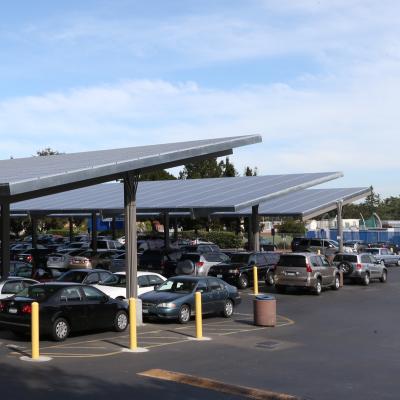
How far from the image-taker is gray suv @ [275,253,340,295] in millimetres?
26906

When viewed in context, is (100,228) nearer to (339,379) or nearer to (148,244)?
(148,244)

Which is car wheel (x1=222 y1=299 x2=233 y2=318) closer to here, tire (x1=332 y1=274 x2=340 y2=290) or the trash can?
the trash can

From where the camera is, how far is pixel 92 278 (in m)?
21.7

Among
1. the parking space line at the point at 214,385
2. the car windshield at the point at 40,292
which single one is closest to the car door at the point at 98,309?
the car windshield at the point at 40,292

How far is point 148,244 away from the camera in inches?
1834

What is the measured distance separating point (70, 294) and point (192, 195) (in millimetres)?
21227

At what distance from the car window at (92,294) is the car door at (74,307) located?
224 mm

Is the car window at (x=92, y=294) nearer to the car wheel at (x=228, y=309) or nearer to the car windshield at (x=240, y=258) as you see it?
the car wheel at (x=228, y=309)

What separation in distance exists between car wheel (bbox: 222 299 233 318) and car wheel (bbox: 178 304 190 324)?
175cm

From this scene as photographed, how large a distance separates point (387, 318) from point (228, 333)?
18.8 feet

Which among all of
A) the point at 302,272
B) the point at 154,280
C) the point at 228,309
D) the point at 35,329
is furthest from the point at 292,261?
the point at 35,329

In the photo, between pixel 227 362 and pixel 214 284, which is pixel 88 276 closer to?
pixel 214 284

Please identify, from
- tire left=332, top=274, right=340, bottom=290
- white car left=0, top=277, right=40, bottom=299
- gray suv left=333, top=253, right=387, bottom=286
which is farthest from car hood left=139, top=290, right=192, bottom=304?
gray suv left=333, top=253, right=387, bottom=286

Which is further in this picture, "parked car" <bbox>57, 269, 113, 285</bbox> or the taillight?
"parked car" <bbox>57, 269, 113, 285</bbox>
